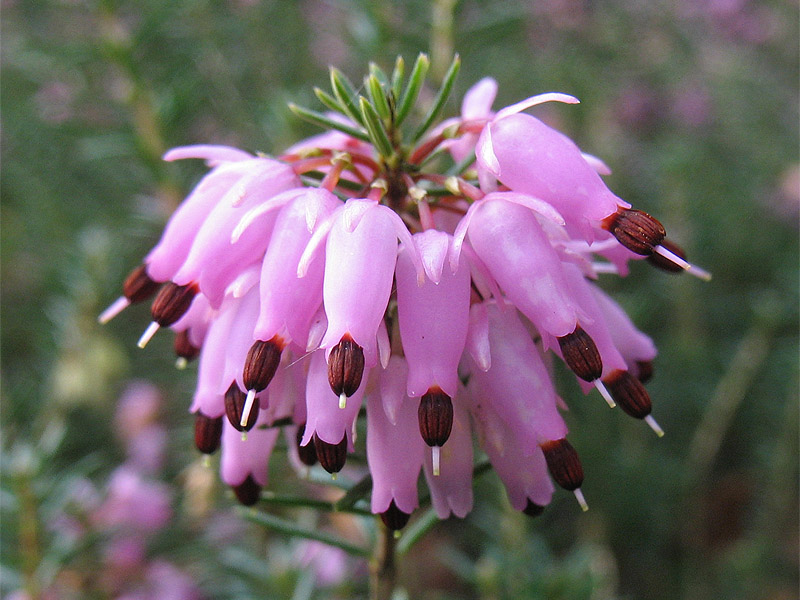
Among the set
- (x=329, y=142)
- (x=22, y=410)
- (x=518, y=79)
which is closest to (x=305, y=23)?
(x=518, y=79)

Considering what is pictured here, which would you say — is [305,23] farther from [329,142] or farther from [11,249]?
[329,142]

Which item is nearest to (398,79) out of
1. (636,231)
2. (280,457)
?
(636,231)

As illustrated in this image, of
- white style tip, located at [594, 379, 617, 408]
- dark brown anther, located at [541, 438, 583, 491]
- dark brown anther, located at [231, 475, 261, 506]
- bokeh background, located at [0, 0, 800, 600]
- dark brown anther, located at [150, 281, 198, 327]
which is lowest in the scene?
bokeh background, located at [0, 0, 800, 600]

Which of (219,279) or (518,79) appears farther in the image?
(518,79)

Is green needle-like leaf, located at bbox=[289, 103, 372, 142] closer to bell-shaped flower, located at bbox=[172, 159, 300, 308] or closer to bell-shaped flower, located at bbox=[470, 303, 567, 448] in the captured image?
bell-shaped flower, located at bbox=[172, 159, 300, 308]

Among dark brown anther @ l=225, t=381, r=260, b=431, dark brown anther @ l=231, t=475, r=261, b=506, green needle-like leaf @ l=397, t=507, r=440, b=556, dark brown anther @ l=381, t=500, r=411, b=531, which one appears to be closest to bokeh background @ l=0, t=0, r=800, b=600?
green needle-like leaf @ l=397, t=507, r=440, b=556

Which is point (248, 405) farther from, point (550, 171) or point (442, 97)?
point (442, 97)

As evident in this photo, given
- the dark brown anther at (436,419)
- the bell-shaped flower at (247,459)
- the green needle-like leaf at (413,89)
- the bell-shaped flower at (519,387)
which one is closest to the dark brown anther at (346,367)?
the dark brown anther at (436,419)

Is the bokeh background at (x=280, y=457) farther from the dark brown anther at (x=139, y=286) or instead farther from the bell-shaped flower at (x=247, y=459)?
the dark brown anther at (x=139, y=286)
